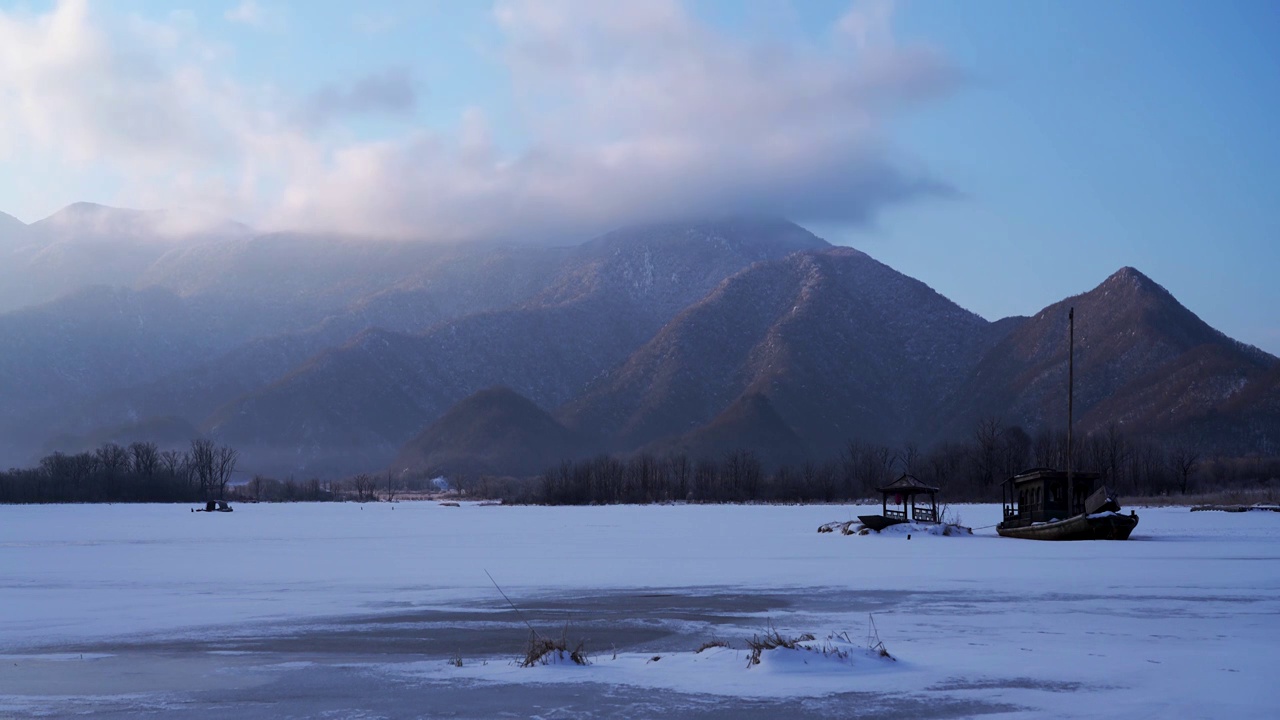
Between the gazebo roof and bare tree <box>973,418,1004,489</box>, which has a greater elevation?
bare tree <box>973,418,1004,489</box>

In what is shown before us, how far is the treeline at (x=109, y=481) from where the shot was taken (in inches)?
6107

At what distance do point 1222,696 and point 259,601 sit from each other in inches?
748

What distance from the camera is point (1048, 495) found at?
183ft

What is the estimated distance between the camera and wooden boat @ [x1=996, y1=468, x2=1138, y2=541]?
164 ft

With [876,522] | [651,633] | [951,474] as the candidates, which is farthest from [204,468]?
[651,633]

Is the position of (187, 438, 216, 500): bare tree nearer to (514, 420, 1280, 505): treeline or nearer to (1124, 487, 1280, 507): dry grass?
(514, 420, 1280, 505): treeline

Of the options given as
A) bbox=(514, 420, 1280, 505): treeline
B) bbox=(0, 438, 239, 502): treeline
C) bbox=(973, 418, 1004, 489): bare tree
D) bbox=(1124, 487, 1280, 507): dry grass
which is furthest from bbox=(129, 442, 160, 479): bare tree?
A: bbox=(1124, 487, 1280, 507): dry grass

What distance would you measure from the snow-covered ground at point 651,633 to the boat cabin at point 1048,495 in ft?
45.7

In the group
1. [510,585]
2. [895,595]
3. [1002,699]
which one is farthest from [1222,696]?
[510,585]

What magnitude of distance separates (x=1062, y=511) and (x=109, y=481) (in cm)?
14181

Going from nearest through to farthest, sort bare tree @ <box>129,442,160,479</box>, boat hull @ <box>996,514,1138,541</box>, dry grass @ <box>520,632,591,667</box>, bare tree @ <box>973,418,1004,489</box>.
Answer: dry grass @ <box>520,632,591,667</box> < boat hull @ <box>996,514,1138,541</box> < bare tree @ <box>973,418,1004,489</box> < bare tree @ <box>129,442,160,479</box>

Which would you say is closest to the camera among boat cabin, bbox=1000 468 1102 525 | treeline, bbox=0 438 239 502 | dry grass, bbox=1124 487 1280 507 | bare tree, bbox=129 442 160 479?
boat cabin, bbox=1000 468 1102 525

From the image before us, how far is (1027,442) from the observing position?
514ft

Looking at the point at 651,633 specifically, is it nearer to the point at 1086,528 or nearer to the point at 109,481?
the point at 1086,528
